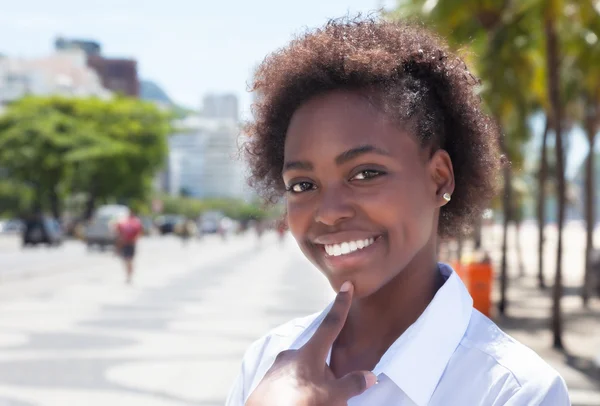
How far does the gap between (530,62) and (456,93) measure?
1649 cm

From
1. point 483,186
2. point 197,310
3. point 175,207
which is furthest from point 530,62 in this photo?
point 175,207

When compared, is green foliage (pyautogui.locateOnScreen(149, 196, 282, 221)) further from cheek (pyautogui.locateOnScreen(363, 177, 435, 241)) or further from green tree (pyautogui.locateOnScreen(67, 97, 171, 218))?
cheek (pyautogui.locateOnScreen(363, 177, 435, 241))

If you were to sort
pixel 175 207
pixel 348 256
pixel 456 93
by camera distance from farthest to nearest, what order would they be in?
pixel 175 207
pixel 456 93
pixel 348 256

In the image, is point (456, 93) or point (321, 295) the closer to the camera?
point (456, 93)

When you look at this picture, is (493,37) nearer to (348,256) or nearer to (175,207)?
(348,256)

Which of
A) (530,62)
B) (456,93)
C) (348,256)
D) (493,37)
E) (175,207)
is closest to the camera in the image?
(348,256)

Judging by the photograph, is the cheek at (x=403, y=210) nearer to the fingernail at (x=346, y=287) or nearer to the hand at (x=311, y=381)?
the fingernail at (x=346, y=287)

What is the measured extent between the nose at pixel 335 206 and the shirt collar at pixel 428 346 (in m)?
0.23

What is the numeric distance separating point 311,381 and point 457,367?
0.30 m

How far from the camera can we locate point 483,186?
6.97ft

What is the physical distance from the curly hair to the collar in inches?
12.7

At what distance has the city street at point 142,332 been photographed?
8609 millimetres

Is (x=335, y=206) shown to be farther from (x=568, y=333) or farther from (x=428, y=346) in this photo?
(x=568, y=333)

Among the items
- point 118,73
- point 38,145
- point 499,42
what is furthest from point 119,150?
point 118,73
